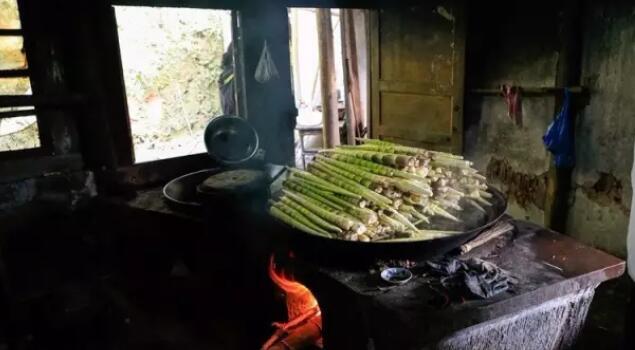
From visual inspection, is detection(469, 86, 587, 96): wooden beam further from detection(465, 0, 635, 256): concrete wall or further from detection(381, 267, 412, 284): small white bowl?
detection(381, 267, 412, 284): small white bowl

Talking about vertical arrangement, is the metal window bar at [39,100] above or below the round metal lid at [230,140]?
above

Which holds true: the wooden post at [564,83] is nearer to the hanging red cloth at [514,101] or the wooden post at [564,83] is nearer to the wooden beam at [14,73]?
the hanging red cloth at [514,101]

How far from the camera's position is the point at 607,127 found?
4637mm

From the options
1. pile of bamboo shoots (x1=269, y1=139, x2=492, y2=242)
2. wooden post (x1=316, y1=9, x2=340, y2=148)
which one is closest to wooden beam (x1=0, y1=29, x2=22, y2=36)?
pile of bamboo shoots (x1=269, y1=139, x2=492, y2=242)

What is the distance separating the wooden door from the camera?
5.90m

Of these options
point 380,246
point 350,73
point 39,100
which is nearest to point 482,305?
point 380,246

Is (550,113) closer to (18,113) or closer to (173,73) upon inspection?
(173,73)

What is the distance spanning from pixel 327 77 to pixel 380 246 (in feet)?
23.3

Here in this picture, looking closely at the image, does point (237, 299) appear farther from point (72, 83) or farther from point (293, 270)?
point (72, 83)

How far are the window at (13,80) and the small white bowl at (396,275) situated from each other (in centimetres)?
328

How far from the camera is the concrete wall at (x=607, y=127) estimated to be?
174 inches

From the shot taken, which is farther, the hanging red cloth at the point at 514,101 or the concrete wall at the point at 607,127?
the hanging red cloth at the point at 514,101

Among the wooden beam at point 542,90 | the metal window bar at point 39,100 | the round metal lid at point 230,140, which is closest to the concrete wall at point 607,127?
the wooden beam at point 542,90

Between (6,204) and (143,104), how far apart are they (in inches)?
63.9
